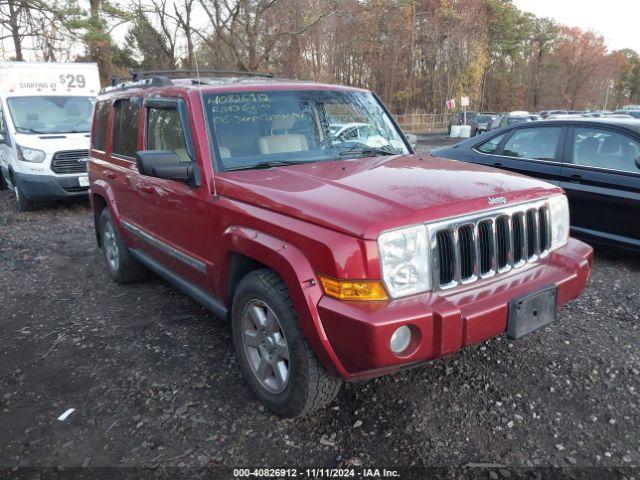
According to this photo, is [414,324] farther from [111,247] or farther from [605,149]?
[605,149]

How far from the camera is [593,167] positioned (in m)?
5.46

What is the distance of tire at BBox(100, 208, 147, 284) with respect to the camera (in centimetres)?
502

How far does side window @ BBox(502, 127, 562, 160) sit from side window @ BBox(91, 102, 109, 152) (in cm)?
473

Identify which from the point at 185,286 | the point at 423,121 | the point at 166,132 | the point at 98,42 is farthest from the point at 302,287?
the point at 423,121

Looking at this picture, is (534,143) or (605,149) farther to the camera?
(534,143)

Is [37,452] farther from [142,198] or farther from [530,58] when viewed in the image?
[530,58]

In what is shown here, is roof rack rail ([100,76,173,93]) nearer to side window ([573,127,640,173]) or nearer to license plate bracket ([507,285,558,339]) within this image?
license plate bracket ([507,285,558,339])

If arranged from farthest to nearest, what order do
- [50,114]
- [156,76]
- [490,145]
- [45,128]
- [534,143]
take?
[50,114]
[45,128]
[490,145]
[534,143]
[156,76]

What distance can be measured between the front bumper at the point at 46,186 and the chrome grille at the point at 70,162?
15 cm

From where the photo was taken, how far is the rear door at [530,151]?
19.1ft

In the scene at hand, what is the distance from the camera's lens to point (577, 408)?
2.96 m

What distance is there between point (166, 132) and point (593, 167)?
4.47 meters

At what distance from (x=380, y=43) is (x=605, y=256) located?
122ft

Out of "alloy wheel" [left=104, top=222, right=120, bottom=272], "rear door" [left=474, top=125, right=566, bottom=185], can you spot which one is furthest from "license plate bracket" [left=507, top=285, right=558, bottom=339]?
"alloy wheel" [left=104, top=222, right=120, bottom=272]
